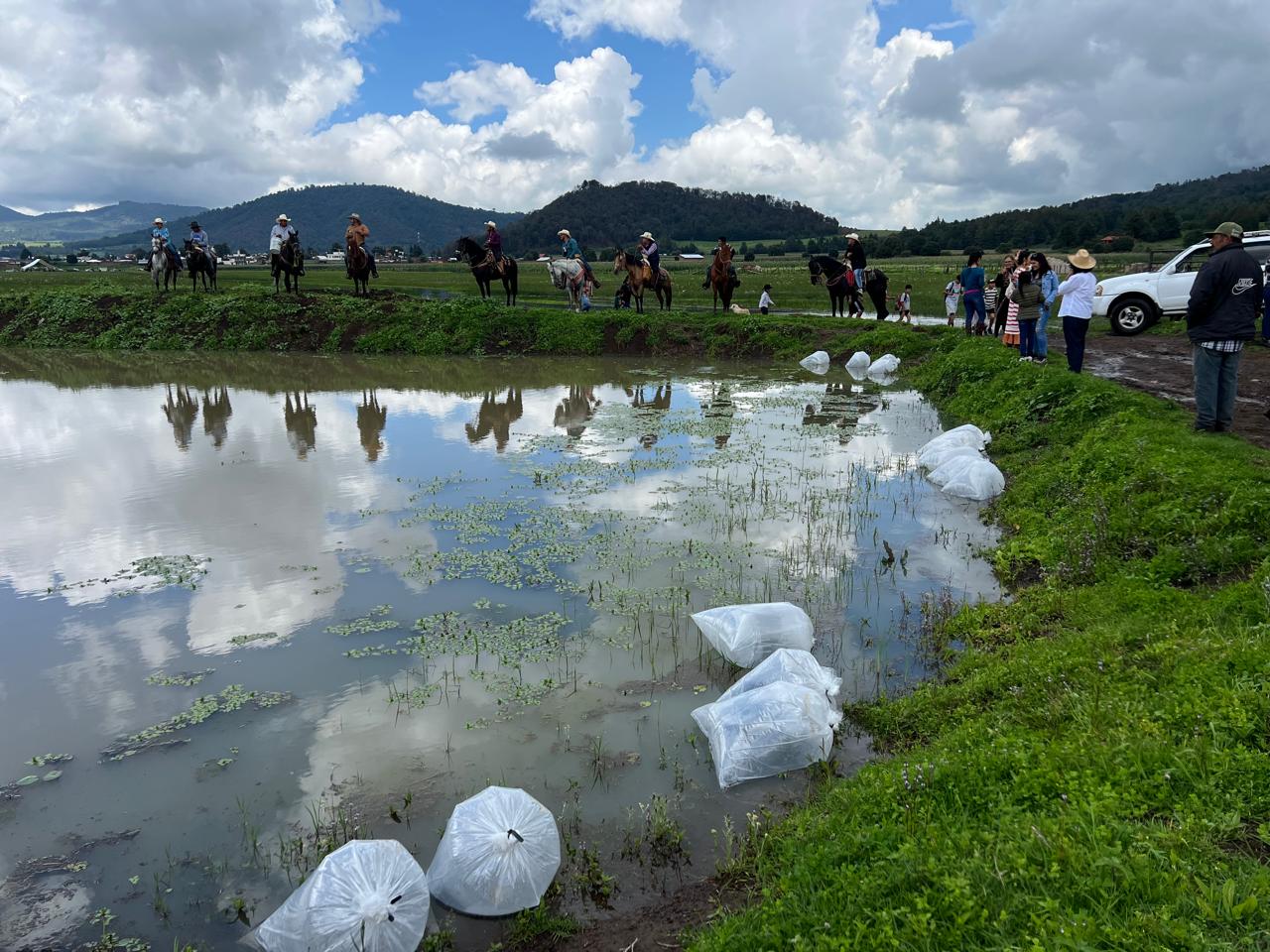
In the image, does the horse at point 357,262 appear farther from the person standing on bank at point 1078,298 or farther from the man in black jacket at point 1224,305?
the man in black jacket at point 1224,305

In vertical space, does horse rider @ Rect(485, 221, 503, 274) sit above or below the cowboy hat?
above

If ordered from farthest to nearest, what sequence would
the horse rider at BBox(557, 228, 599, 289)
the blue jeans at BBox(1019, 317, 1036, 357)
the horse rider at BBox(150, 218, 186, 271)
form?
the horse rider at BBox(150, 218, 186, 271)
the horse rider at BBox(557, 228, 599, 289)
the blue jeans at BBox(1019, 317, 1036, 357)

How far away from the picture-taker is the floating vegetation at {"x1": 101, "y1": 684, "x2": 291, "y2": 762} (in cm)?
468

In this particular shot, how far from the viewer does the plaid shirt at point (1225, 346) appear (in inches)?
313

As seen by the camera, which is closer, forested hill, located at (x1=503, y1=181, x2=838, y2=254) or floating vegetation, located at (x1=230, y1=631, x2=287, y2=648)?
floating vegetation, located at (x1=230, y1=631, x2=287, y2=648)

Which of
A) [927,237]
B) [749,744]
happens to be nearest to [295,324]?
[749,744]

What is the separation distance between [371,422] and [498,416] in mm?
2228

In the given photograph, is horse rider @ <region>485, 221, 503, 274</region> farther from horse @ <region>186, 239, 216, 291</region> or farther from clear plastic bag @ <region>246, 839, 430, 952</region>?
clear plastic bag @ <region>246, 839, 430, 952</region>

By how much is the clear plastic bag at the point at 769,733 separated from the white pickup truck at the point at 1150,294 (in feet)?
55.0

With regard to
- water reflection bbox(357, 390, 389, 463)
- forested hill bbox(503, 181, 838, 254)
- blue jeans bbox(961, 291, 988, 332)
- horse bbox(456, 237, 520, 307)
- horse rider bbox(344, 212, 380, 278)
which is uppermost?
forested hill bbox(503, 181, 838, 254)

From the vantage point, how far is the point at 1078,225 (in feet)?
246

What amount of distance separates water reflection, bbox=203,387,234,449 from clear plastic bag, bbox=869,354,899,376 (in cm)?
1427

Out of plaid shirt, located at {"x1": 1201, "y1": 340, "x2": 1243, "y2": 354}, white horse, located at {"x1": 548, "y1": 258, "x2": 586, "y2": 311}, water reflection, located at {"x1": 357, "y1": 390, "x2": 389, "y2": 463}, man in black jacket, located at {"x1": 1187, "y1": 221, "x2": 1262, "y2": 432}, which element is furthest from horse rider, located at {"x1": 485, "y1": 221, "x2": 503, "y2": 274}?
plaid shirt, located at {"x1": 1201, "y1": 340, "x2": 1243, "y2": 354}

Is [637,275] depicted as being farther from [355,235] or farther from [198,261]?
[198,261]
